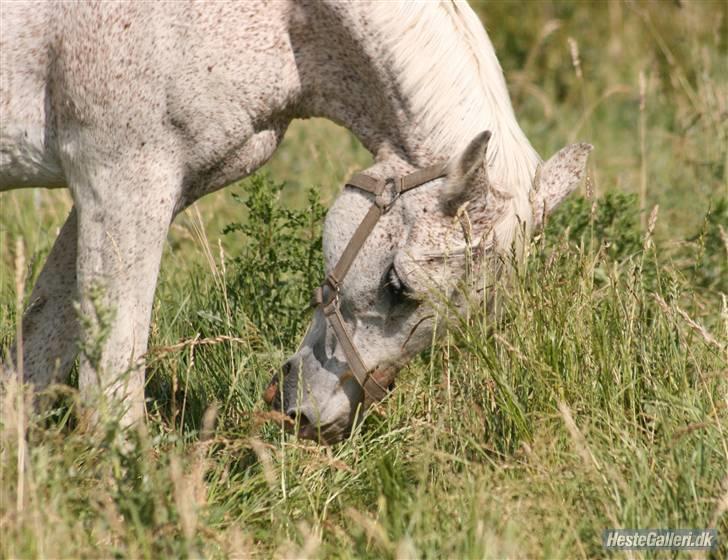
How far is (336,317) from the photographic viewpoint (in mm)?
3527

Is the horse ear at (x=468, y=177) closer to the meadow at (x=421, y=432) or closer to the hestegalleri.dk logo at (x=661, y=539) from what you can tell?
the meadow at (x=421, y=432)

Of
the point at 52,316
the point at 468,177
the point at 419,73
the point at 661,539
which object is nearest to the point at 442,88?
the point at 419,73

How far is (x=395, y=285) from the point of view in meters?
3.40

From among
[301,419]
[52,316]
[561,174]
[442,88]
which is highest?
[442,88]

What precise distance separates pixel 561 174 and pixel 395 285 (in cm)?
64

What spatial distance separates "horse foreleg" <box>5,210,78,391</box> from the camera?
12.9 feet

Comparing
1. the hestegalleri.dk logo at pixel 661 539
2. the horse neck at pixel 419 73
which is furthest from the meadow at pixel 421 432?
the horse neck at pixel 419 73

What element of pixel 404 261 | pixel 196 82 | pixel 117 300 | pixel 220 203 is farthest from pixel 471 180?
pixel 220 203

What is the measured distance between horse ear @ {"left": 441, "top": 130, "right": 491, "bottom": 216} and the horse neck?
112 millimetres

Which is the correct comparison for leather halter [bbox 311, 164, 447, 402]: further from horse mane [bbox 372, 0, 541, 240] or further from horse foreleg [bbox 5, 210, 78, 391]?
horse foreleg [bbox 5, 210, 78, 391]

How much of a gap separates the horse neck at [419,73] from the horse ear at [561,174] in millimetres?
56

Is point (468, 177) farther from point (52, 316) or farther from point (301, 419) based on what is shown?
point (52, 316)

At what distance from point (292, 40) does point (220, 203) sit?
2.76 meters

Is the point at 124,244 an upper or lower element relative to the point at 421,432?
upper
